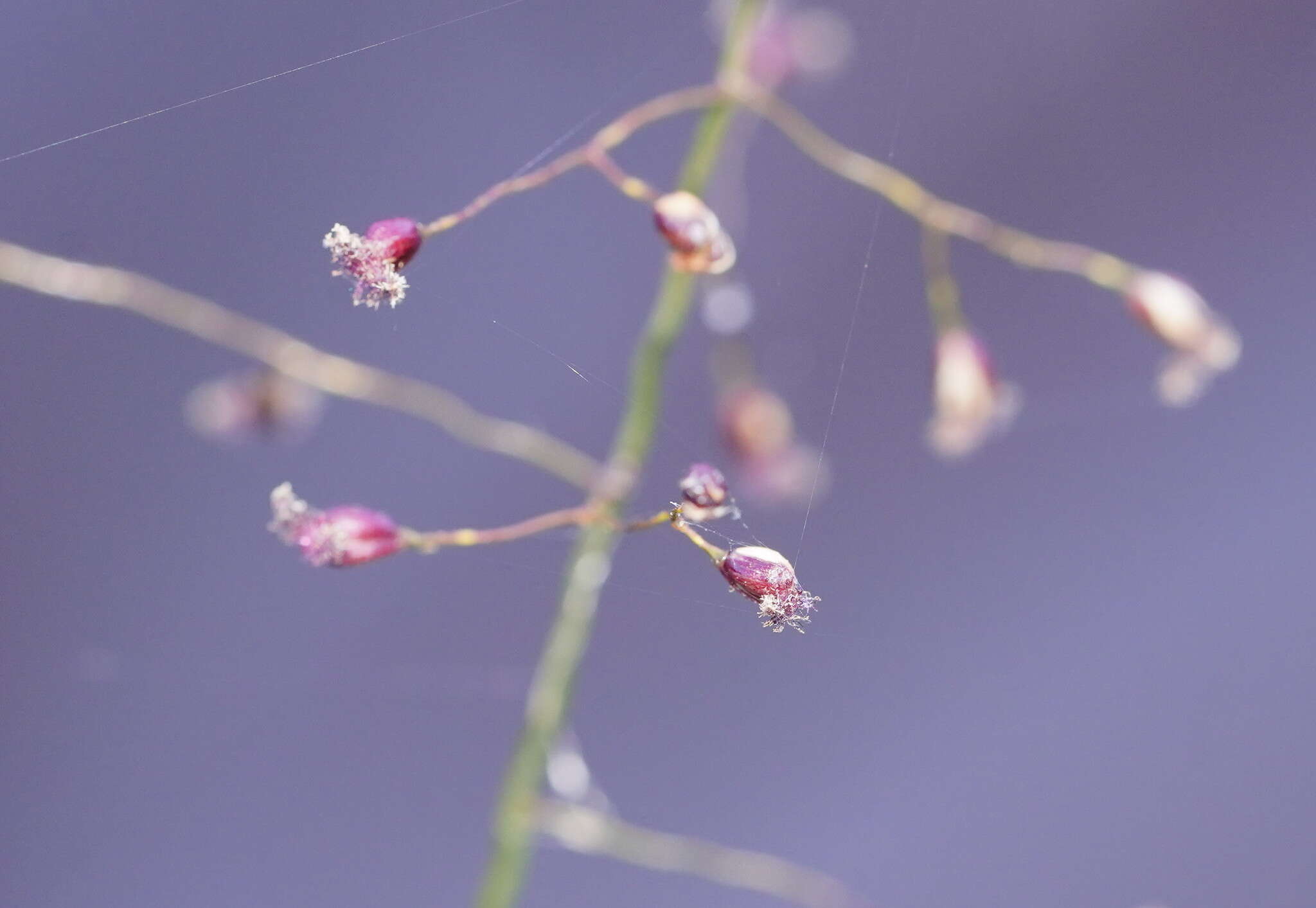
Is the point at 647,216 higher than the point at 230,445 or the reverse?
higher

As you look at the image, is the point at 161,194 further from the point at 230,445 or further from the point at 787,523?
the point at 787,523

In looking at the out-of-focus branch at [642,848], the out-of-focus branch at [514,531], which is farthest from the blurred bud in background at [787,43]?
the out-of-focus branch at [642,848]

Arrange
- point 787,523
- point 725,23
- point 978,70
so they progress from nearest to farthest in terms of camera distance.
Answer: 1. point 725,23
2. point 787,523
3. point 978,70

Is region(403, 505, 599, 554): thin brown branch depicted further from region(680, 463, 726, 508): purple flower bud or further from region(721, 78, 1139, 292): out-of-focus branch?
region(721, 78, 1139, 292): out-of-focus branch

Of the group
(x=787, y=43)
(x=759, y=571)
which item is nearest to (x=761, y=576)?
(x=759, y=571)

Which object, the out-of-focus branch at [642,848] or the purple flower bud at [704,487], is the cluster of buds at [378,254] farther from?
the out-of-focus branch at [642,848]

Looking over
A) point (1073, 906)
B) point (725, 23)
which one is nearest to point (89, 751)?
point (725, 23)

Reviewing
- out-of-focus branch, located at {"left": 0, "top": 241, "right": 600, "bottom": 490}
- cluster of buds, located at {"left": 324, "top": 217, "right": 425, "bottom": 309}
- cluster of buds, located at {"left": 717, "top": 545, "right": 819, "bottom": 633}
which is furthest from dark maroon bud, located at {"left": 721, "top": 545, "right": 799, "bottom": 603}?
cluster of buds, located at {"left": 324, "top": 217, "right": 425, "bottom": 309}
